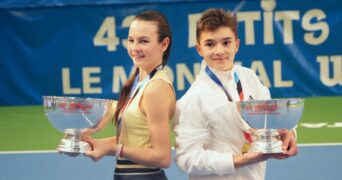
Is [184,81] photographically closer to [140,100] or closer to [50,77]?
[50,77]

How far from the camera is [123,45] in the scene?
30.7ft

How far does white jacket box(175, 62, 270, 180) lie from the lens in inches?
102

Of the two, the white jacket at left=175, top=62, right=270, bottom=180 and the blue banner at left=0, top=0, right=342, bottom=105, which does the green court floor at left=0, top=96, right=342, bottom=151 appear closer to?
the blue banner at left=0, top=0, right=342, bottom=105

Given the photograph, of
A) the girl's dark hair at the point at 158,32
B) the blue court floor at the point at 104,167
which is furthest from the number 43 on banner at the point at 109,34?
the girl's dark hair at the point at 158,32

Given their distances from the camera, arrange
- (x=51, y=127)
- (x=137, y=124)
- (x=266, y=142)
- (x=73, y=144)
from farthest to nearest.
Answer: (x=51, y=127) < (x=137, y=124) < (x=73, y=144) < (x=266, y=142)

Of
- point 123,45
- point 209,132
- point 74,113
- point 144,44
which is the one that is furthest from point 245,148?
point 123,45

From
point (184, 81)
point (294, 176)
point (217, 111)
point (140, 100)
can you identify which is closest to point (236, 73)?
point (217, 111)

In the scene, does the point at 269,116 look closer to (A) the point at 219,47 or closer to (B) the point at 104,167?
(A) the point at 219,47

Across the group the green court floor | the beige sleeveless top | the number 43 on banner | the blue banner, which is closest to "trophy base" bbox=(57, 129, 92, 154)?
the beige sleeveless top

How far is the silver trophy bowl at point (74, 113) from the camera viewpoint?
2639 mm

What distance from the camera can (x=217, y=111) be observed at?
2604 millimetres

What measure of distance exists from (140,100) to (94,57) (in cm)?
679

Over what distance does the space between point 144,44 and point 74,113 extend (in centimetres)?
37

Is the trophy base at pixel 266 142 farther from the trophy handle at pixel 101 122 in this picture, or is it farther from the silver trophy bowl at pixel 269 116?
the trophy handle at pixel 101 122
